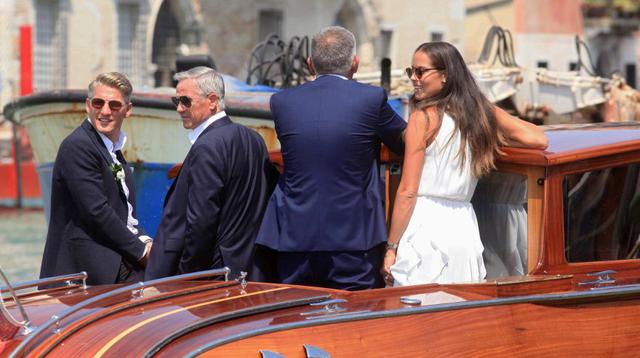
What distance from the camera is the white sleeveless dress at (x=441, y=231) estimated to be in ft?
14.1

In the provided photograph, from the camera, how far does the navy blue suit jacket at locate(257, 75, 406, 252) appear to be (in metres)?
4.33

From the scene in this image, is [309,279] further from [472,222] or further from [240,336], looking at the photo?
[240,336]

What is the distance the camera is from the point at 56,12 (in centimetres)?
2314

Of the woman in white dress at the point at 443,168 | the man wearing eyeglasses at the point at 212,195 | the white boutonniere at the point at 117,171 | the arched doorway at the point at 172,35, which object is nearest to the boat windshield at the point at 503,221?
the woman in white dress at the point at 443,168

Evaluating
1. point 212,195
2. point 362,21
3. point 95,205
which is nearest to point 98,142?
point 95,205

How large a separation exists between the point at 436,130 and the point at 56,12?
19.7m

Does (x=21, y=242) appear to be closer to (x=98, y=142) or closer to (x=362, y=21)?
(x=98, y=142)

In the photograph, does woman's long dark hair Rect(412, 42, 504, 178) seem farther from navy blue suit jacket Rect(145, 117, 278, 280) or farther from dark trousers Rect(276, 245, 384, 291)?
navy blue suit jacket Rect(145, 117, 278, 280)

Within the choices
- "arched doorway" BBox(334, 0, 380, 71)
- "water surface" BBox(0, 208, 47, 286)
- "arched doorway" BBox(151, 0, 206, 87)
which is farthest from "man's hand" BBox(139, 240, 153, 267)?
"arched doorway" BBox(334, 0, 380, 71)

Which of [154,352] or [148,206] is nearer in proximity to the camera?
[154,352]

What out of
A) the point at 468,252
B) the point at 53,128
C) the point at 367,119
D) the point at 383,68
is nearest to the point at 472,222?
the point at 468,252

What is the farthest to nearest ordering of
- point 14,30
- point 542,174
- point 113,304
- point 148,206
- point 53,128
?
1. point 14,30
2. point 53,128
3. point 148,206
4. point 542,174
5. point 113,304

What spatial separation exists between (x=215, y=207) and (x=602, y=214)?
51.5 inches

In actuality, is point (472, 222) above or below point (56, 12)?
below
